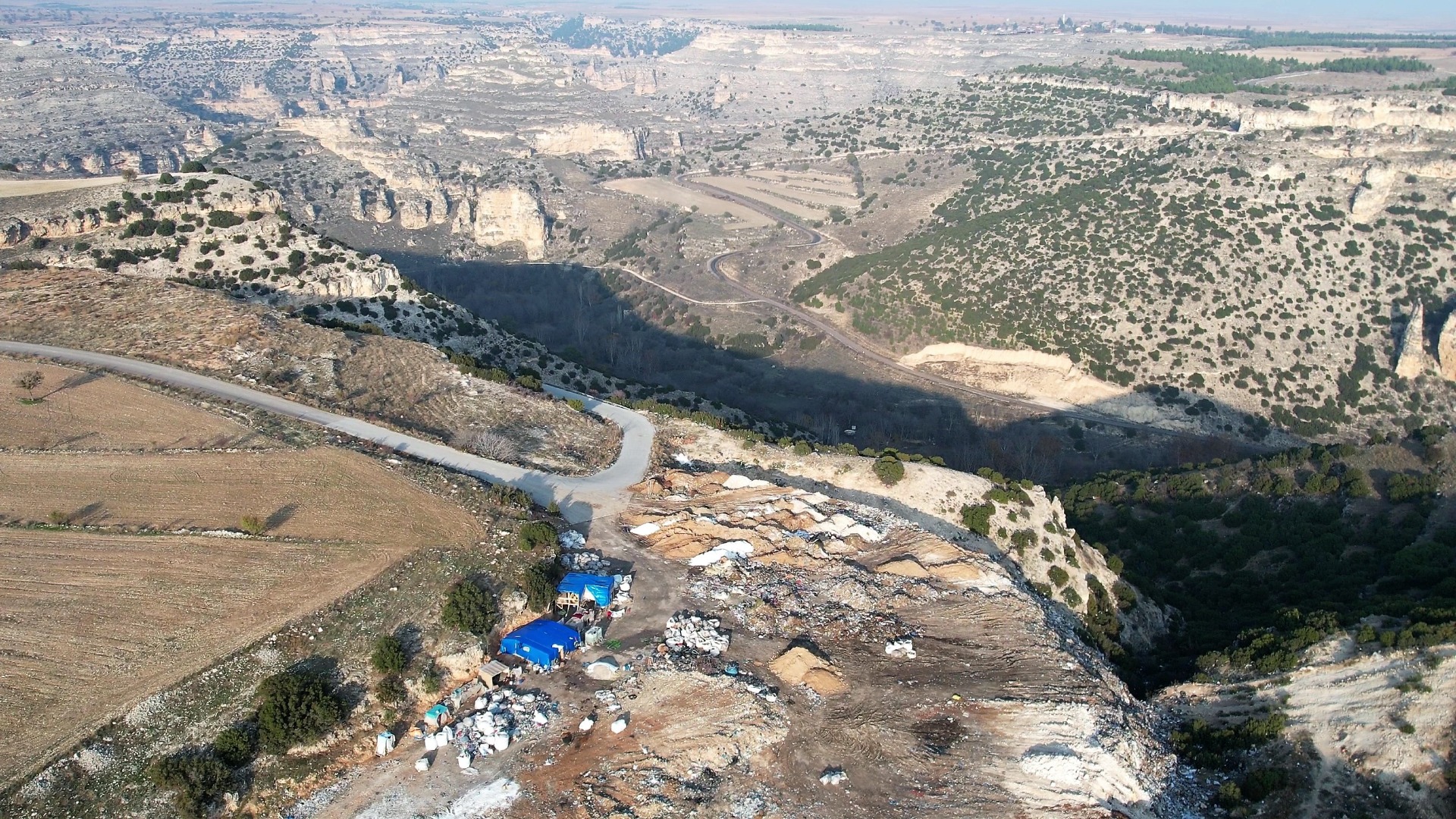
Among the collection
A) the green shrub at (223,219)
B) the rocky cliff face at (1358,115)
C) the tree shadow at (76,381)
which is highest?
the rocky cliff face at (1358,115)

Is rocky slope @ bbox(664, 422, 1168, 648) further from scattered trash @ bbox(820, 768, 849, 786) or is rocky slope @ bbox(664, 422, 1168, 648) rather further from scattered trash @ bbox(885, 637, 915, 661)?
scattered trash @ bbox(820, 768, 849, 786)

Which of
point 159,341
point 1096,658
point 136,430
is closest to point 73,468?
point 136,430

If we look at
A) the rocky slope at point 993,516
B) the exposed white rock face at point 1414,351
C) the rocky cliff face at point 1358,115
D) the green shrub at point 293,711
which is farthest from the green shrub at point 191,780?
the rocky cliff face at point 1358,115

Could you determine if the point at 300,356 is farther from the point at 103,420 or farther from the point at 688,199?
the point at 688,199

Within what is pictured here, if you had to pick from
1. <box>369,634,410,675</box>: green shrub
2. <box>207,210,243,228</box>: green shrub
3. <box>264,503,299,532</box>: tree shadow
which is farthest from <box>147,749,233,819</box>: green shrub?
<box>207,210,243,228</box>: green shrub

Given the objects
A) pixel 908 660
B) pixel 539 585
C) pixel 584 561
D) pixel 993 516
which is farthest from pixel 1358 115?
pixel 539 585

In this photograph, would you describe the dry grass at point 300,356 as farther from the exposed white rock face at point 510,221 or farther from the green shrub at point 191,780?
the exposed white rock face at point 510,221
